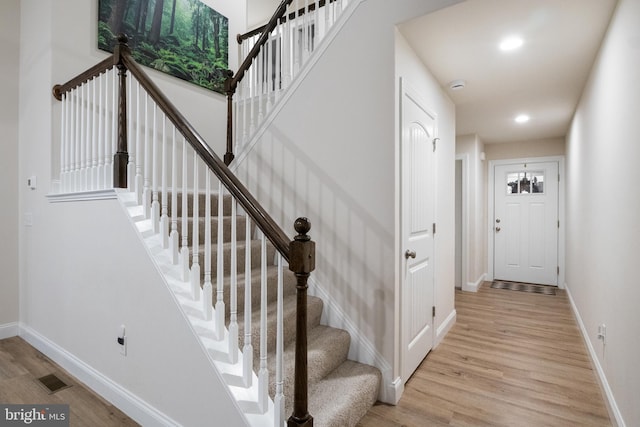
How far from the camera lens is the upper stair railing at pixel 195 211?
1349mm

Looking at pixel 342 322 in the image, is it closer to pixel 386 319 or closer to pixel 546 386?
pixel 386 319

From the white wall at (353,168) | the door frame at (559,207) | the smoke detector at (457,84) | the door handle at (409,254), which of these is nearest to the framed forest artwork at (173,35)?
the white wall at (353,168)

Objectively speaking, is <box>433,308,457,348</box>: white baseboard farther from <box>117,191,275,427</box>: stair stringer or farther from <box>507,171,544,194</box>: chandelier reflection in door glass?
<box>507,171,544,194</box>: chandelier reflection in door glass

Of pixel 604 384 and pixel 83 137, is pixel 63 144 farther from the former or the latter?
pixel 604 384

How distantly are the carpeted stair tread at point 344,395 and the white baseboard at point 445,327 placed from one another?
1112mm

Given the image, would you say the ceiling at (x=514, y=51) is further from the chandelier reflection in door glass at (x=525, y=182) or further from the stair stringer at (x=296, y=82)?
the chandelier reflection in door glass at (x=525, y=182)

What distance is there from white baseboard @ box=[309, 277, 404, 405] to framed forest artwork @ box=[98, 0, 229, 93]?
92.8 inches

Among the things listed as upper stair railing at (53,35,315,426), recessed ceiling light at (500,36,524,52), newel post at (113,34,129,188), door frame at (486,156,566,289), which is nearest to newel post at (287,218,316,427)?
upper stair railing at (53,35,315,426)

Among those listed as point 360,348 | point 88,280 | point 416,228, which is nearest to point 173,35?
point 88,280

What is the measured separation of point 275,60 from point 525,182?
4577mm

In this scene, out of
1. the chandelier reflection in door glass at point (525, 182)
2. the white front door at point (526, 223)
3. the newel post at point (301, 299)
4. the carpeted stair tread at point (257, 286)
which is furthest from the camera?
the chandelier reflection in door glass at point (525, 182)

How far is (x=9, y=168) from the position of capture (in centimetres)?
303

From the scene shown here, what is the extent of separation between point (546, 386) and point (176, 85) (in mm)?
4135

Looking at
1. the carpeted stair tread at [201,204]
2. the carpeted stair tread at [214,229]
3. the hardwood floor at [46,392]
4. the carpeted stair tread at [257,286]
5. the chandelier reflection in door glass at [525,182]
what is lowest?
the hardwood floor at [46,392]
